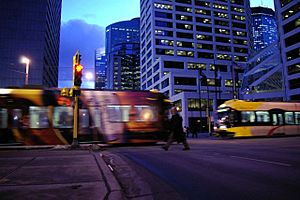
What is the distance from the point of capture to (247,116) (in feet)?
80.4

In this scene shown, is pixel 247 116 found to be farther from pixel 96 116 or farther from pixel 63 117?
pixel 63 117

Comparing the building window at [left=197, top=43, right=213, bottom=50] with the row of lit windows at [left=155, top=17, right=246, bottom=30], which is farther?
the building window at [left=197, top=43, right=213, bottom=50]

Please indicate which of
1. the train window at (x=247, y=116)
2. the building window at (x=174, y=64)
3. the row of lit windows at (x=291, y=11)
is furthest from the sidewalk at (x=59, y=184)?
the building window at (x=174, y=64)

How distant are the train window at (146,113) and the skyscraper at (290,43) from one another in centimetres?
4584

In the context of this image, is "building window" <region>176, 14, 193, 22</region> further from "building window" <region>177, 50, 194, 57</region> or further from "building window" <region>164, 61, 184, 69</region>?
"building window" <region>164, 61, 184, 69</region>

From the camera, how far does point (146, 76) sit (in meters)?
96.6

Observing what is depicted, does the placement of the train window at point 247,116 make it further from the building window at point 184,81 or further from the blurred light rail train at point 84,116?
the building window at point 184,81

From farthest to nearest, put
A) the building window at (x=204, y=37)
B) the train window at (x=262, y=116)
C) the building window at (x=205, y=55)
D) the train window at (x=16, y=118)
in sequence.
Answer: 1. the building window at (x=204, y=37)
2. the building window at (x=205, y=55)
3. the train window at (x=262, y=116)
4. the train window at (x=16, y=118)

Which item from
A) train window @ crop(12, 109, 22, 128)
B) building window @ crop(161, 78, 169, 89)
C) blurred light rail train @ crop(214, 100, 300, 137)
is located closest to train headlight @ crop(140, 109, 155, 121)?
train window @ crop(12, 109, 22, 128)

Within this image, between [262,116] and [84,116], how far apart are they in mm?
17240

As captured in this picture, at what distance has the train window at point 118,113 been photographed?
17.5 metres

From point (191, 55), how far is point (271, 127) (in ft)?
206

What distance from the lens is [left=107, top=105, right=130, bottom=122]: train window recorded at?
1753cm

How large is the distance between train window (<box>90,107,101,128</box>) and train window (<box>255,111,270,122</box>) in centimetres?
1569
